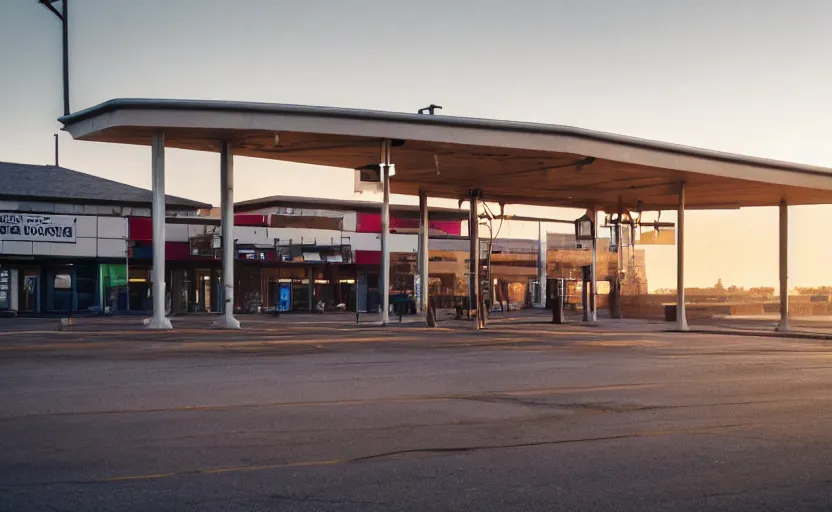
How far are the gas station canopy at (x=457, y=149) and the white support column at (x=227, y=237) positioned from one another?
0.79 m

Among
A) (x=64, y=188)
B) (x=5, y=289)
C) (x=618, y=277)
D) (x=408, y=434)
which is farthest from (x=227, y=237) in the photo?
(x=64, y=188)

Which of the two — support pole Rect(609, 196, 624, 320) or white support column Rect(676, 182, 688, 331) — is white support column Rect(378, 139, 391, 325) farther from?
support pole Rect(609, 196, 624, 320)

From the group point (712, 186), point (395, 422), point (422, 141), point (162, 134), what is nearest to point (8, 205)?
point (162, 134)

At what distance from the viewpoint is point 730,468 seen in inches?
265

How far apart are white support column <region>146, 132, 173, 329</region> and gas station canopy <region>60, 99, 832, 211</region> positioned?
2.09 ft

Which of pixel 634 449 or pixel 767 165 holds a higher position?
pixel 767 165

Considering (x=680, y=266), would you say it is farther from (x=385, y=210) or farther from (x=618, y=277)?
(x=385, y=210)

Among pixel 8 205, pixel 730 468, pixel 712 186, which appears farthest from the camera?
pixel 8 205

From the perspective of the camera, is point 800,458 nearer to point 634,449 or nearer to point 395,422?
point 634,449

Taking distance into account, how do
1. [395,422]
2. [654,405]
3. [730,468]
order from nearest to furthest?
[730,468] < [395,422] < [654,405]

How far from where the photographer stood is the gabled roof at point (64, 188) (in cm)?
5288

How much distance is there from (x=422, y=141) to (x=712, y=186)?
1475 cm

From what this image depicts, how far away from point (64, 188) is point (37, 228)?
23.9 feet

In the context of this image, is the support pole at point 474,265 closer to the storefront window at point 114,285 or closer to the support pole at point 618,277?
the support pole at point 618,277
